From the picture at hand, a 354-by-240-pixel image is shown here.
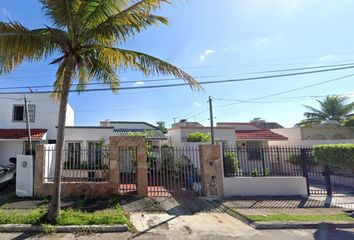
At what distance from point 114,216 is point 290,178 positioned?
787 cm

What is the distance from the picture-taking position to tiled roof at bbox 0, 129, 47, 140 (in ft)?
55.9

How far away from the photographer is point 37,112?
1902 cm

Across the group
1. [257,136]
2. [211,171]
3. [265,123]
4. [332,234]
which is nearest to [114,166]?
[211,171]

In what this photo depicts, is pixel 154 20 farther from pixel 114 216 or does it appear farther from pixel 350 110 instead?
pixel 350 110

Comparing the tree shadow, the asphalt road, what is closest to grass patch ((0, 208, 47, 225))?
the asphalt road

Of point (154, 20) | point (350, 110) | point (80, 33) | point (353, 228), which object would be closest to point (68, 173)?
point (80, 33)

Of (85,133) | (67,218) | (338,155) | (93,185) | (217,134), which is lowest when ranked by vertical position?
(67,218)

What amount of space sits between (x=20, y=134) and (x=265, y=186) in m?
16.4

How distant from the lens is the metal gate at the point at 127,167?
11.1m

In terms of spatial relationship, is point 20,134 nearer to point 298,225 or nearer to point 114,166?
point 114,166

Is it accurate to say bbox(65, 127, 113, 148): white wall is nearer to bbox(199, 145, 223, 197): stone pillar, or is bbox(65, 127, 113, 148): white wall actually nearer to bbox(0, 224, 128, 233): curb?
bbox(199, 145, 223, 197): stone pillar

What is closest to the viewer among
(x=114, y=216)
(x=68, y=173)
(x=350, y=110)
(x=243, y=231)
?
(x=243, y=231)

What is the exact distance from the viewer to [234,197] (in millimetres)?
10672

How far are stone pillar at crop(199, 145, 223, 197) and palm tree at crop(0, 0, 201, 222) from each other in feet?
13.6
